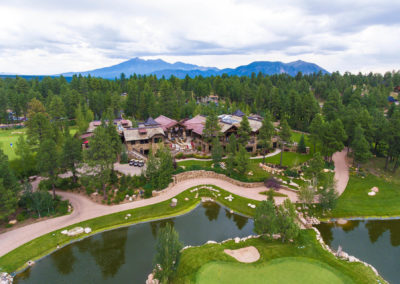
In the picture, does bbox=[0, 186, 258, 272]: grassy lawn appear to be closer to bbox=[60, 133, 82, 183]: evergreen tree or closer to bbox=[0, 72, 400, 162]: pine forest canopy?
bbox=[60, 133, 82, 183]: evergreen tree

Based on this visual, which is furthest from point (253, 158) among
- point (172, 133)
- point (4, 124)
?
point (4, 124)

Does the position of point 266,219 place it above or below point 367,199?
above

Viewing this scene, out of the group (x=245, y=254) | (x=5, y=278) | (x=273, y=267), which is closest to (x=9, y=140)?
(x=5, y=278)

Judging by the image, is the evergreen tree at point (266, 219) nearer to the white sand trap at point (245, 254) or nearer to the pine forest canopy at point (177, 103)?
the white sand trap at point (245, 254)

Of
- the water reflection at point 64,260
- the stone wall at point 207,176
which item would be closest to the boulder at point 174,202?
the stone wall at point 207,176

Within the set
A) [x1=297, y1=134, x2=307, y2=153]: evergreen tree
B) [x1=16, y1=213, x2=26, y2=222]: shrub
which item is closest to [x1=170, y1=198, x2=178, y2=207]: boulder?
[x1=16, y1=213, x2=26, y2=222]: shrub

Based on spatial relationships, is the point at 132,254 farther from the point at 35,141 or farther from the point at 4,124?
the point at 4,124

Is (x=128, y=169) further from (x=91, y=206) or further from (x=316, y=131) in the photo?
(x=316, y=131)

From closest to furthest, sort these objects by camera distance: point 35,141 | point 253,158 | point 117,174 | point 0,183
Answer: point 0,183, point 117,174, point 35,141, point 253,158
